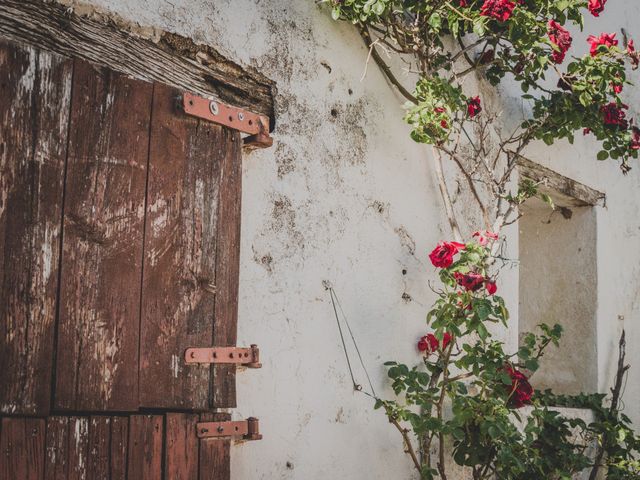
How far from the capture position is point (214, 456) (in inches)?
86.1

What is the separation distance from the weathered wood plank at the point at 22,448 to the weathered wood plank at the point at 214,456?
0.49 metres

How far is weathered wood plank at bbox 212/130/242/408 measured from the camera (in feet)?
7.38

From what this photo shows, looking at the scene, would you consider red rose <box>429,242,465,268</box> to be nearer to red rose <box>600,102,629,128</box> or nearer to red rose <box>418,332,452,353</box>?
red rose <box>418,332,452,353</box>

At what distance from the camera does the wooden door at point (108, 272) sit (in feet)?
5.98

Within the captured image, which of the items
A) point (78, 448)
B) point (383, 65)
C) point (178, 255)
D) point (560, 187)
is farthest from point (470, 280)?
point (560, 187)

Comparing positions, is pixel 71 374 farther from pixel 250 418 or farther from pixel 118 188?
pixel 250 418

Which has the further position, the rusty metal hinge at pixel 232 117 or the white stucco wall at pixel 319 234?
the white stucco wall at pixel 319 234

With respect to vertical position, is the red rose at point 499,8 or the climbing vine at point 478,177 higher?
the red rose at point 499,8

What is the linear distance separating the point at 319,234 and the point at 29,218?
1.26 metres

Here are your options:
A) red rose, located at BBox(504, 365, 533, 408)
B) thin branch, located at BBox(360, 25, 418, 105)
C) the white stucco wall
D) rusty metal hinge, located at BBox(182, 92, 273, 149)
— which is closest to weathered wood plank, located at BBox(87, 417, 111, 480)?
the white stucco wall

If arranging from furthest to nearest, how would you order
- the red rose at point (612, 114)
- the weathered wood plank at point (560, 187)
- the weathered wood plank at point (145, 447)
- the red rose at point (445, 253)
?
the weathered wood plank at point (560, 187), the red rose at point (612, 114), the red rose at point (445, 253), the weathered wood plank at point (145, 447)

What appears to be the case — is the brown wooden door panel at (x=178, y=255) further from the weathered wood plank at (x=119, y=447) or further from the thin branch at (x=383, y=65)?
the thin branch at (x=383, y=65)

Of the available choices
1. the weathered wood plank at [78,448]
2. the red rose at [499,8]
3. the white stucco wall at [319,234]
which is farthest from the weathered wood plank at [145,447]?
the red rose at [499,8]

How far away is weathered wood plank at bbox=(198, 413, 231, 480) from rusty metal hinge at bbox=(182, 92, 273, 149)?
2.88 ft
